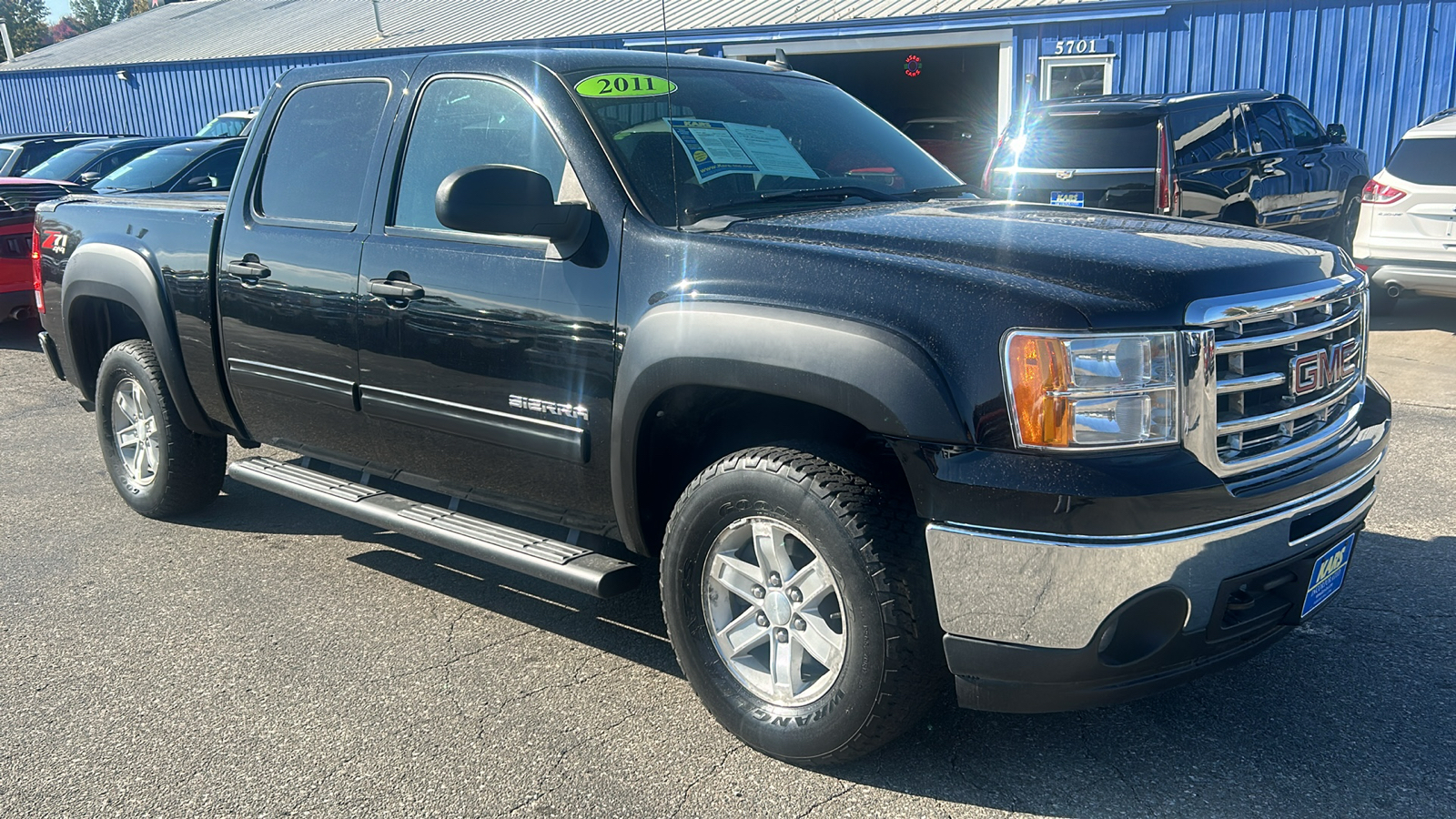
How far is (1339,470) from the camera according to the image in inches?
116

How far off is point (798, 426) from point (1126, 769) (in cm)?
122

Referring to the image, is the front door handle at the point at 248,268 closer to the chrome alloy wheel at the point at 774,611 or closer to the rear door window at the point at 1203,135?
the chrome alloy wheel at the point at 774,611

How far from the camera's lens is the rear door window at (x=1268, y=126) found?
33.0 feet

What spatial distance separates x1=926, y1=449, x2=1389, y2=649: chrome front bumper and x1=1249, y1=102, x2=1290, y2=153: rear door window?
27.5ft

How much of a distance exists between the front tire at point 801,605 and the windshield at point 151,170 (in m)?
9.84

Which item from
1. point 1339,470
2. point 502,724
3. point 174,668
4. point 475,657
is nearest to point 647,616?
point 475,657

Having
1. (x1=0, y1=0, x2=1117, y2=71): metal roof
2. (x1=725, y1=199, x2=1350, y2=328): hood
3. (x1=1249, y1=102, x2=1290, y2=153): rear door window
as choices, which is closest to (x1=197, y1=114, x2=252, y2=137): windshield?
(x1=0, y1=0, x2=1117, y2=71): metal roof

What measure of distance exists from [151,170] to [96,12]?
94334mm

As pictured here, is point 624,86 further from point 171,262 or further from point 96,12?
point 96,12

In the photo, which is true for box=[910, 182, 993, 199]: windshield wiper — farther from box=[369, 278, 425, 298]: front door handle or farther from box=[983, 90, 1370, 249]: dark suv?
box=[983, 90, 1370, 249]: dark suv

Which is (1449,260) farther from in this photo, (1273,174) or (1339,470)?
(1339,470)

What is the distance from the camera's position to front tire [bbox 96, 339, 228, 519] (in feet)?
16.6

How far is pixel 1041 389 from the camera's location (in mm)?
2574

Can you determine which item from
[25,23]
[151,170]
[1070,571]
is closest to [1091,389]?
[1070,571]
